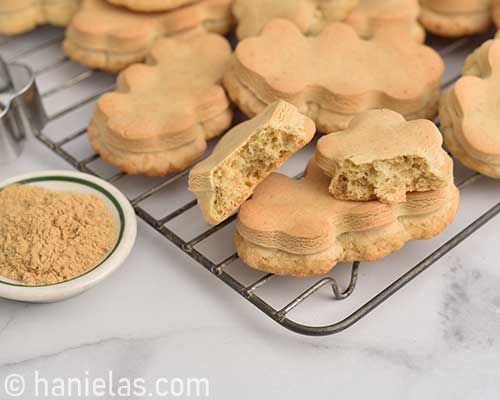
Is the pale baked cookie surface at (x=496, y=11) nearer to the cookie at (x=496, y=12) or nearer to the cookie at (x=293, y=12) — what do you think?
the cookie at (x=496, y=12)

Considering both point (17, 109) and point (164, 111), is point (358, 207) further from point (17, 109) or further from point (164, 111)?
point (17, 109)

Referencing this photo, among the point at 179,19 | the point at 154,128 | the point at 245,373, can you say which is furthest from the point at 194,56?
→ the point at 245,373

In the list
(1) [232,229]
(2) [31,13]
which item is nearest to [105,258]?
(1) [232,229]

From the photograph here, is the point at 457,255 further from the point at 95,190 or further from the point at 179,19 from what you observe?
the point at 179,19

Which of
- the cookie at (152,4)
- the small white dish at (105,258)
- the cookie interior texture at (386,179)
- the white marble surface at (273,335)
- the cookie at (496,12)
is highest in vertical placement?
the cookie at (152,4)

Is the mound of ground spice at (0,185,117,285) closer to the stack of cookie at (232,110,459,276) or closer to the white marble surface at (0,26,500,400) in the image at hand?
the white marble surface at (0,26,500,400)

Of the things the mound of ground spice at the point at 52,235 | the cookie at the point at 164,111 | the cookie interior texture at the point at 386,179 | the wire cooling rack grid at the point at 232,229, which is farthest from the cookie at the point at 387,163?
the mound of ground spice at the point at 52,235
